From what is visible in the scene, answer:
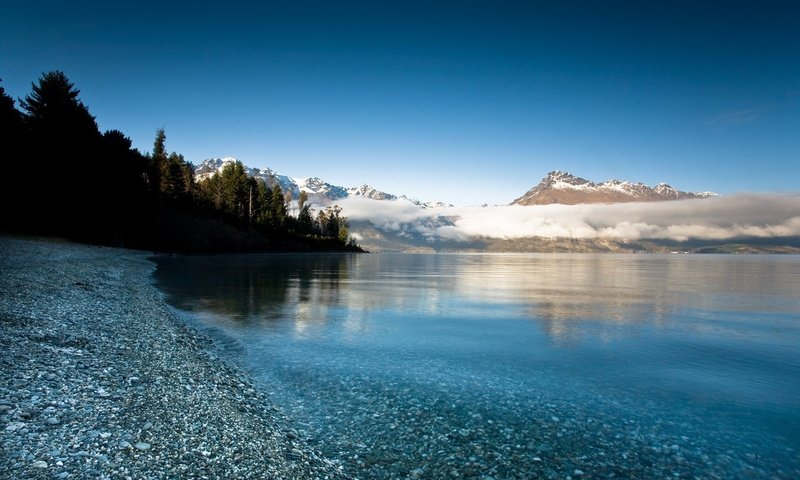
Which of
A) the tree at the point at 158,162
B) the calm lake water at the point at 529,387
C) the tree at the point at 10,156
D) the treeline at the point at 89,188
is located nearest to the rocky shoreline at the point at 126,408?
the calm lake water at the point at 529,387

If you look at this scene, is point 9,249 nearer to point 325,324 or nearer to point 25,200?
point 25,200

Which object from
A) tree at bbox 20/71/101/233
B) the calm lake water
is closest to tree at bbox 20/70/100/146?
tree at bbox 20/71/101/233

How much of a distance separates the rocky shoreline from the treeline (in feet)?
167

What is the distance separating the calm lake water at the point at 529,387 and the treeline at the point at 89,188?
46531 millimetres

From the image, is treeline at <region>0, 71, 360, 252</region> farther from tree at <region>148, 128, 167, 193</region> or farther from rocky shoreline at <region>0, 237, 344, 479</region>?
rocky shoreline at <region>0, 237, 344, 479</region>

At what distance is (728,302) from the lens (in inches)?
1576

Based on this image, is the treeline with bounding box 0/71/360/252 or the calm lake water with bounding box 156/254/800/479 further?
the treeline with bounding box 0/71/360/252

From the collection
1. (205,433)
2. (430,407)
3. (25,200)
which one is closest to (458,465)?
(430,407)

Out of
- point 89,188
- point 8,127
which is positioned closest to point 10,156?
point 8,127

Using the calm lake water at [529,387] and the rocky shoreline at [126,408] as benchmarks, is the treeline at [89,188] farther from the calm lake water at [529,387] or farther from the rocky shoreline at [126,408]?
the rocky shoreline at [126,408]

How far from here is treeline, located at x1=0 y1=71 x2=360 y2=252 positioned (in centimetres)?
5878

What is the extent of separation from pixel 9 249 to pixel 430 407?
157 feet

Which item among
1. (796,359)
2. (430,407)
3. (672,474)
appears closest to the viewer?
(672,474)

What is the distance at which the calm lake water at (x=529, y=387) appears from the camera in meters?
10.5
